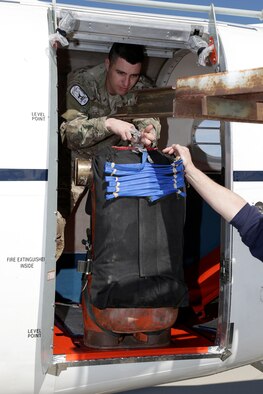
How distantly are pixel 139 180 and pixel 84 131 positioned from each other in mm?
659

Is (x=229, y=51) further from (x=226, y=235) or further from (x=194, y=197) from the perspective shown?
(x=194, y=197)

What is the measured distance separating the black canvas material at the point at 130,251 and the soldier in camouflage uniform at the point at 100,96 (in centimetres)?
50

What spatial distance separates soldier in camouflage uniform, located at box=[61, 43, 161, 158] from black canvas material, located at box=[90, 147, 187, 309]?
0.50 meters

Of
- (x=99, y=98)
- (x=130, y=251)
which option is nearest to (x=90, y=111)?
(x=99, y=98)

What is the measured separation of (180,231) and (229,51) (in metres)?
1.17

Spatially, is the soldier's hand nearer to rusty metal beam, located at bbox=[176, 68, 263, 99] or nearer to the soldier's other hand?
the soldier's other hand

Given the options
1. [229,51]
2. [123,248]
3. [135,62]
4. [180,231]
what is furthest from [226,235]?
[135,62]

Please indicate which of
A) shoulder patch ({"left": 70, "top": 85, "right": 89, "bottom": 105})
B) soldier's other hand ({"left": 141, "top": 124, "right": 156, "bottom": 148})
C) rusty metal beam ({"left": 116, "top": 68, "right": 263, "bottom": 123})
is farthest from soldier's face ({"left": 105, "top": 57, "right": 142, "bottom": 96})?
rusty metal beam ({"left": 116, "top": 68, "right": 263, "bottom": 123})

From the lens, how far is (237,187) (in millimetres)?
4145

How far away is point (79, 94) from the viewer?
4715mm

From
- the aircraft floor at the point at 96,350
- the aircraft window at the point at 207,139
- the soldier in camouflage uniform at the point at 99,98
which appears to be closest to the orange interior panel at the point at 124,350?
the aircraft floor at the point at 96,350

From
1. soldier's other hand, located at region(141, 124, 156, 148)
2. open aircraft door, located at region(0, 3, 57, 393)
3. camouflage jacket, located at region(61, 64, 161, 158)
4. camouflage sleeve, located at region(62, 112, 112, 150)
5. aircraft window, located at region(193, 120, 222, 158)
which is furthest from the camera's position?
aircraft window, located at region(193, 120, 222, 158)

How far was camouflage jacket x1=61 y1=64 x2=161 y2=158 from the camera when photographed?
4.35 meters

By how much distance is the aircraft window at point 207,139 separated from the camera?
5.69 metres
